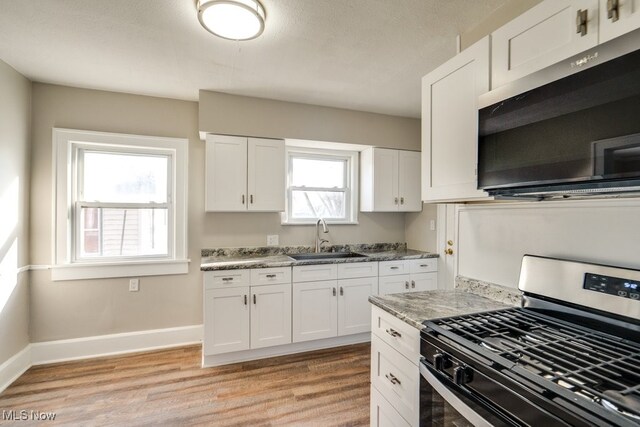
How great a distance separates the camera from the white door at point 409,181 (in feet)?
11.6

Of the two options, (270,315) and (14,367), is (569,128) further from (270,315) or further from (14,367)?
(14,367)

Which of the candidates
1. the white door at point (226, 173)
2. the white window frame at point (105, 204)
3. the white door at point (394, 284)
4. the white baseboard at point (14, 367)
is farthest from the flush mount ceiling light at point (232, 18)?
the white baseboard at point (14, 367)

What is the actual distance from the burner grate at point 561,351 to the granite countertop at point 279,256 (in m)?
1.71

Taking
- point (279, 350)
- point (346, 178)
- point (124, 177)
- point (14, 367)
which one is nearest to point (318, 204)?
point (346, 178)

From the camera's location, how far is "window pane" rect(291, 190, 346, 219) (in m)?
3.50

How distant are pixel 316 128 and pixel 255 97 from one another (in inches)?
27.1

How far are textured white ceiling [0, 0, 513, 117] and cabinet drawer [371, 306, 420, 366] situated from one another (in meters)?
1.68

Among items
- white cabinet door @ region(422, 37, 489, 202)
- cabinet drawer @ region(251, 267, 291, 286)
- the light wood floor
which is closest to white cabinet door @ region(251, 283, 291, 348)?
cabinet drawer @ region(251, 267, 291, 286)

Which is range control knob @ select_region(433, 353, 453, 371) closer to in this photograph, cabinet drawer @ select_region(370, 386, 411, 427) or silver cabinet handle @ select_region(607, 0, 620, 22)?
cabinet drawer @ select_region(370, 386, 411, 427)

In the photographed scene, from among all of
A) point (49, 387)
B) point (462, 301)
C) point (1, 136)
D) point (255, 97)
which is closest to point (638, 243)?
point (462, 301)

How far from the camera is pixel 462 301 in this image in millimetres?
1586

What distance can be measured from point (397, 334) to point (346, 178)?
8.26 ft

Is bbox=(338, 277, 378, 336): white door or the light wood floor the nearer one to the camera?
the light wood floor

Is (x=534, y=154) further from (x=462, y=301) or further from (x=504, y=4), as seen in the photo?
(x=504, y=4)
